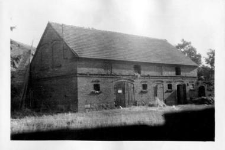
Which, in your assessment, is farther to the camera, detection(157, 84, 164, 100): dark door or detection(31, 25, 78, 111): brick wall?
detection(157, 84, 164, 100): dark door

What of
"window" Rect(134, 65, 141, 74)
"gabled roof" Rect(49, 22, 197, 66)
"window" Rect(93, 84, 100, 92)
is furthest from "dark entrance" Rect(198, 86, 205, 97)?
"window" Rect(93, 84, 100, 92)

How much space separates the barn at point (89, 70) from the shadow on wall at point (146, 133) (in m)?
6.11

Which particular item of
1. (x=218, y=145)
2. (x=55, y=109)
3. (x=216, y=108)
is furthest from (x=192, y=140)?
(x=55, y=109)

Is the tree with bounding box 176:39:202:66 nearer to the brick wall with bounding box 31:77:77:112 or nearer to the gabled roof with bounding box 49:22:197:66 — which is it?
the gabled roof with bounding box 49:22:197:66

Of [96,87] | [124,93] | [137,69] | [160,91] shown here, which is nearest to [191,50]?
[137,69]

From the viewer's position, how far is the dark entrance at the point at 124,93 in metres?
18.6

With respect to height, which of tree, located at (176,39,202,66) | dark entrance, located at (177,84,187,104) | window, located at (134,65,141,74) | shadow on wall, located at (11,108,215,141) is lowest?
shadow on wall, located at (11,108,215,141)

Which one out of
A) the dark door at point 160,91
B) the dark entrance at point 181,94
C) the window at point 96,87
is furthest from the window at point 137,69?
the dark entrance at point 181,94

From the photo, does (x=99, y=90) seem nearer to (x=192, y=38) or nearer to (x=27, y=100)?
(x=27, y=100)

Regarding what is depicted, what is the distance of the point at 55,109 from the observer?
59.6 ft

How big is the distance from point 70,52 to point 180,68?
11.2 metres

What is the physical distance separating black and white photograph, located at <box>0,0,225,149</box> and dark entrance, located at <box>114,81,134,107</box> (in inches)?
3.1

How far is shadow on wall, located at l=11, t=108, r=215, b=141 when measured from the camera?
1029 centimetres

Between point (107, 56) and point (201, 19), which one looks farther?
point (107, 56)
